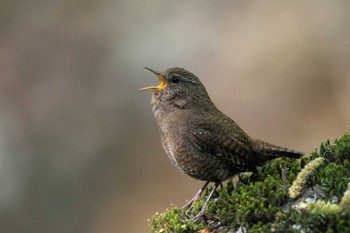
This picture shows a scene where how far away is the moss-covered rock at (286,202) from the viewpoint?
3.15 meters

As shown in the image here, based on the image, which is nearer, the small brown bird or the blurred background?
the small brown bird

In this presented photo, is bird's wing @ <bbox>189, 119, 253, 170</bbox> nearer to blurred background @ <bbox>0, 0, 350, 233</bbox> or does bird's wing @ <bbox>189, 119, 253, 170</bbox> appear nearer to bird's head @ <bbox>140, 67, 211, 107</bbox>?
bird's head @ <bbox>140, 67, 211, 107</bbox>

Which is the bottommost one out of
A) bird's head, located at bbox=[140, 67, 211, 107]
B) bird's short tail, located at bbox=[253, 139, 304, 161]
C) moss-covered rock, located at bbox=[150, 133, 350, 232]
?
moss-covered rock, located at bbox=[150, 133, 350, 232]

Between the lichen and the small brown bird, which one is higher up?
the small brown bird

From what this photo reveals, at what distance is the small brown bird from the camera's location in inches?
194

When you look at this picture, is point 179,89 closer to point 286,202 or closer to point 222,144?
point 222,144

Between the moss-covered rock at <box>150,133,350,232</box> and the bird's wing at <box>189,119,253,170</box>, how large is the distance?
0.26 meters

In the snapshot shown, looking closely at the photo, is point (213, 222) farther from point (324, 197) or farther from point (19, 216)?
point (19, 216)

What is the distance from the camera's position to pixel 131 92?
10750mm

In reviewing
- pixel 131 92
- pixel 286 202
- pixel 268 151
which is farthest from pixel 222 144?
pixel 131 92

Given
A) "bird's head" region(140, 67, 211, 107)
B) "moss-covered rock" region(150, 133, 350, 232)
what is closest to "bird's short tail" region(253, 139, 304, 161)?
"moss-covered rock" region(150, 133, 350, 232)

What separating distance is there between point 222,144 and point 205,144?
0.45ft

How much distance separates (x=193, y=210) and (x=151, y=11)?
7686 mm

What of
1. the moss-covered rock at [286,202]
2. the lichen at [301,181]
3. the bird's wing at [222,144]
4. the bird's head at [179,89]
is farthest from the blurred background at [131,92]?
the lichen at [301,181]
